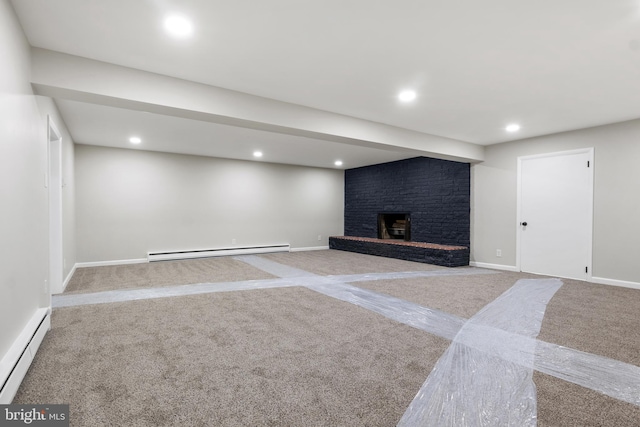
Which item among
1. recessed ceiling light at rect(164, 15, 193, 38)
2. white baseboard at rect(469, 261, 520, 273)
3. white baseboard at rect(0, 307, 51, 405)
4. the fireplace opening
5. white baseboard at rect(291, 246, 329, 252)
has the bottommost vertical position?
white baseboard at rect(291, 246, 329, 252)

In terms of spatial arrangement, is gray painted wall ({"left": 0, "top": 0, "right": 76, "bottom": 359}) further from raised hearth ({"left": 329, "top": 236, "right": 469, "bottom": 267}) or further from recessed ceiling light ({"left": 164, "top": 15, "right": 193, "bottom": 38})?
raised hearth ({"left": 329, "top": 236, "right": 469, "bottom": 267})

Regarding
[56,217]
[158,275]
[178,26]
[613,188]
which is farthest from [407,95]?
[158,275]

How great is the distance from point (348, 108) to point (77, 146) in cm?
498

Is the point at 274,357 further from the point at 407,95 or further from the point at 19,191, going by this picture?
the point at 407,95

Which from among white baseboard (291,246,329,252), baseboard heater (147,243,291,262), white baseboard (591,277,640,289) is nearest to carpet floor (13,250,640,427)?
white baseboard (591,277,640,289)

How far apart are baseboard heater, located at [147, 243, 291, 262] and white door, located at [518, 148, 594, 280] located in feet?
16.6

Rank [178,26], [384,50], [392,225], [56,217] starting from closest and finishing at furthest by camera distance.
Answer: [178,26]
[384,50]
[56,217]
[392,225]

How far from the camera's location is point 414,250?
636 centimetres

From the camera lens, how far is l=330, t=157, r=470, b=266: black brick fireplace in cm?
619

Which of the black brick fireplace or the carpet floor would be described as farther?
the black brick fireplace

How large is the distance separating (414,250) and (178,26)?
538 cm

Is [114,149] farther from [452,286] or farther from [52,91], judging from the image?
[452,286]

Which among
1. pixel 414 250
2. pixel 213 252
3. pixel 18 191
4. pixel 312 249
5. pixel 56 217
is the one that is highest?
pixel 18 191

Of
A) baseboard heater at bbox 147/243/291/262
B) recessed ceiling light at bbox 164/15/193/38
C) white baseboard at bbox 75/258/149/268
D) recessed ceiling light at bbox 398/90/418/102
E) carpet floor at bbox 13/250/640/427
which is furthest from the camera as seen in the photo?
baseboard heater at bbox 147/243/291/262
